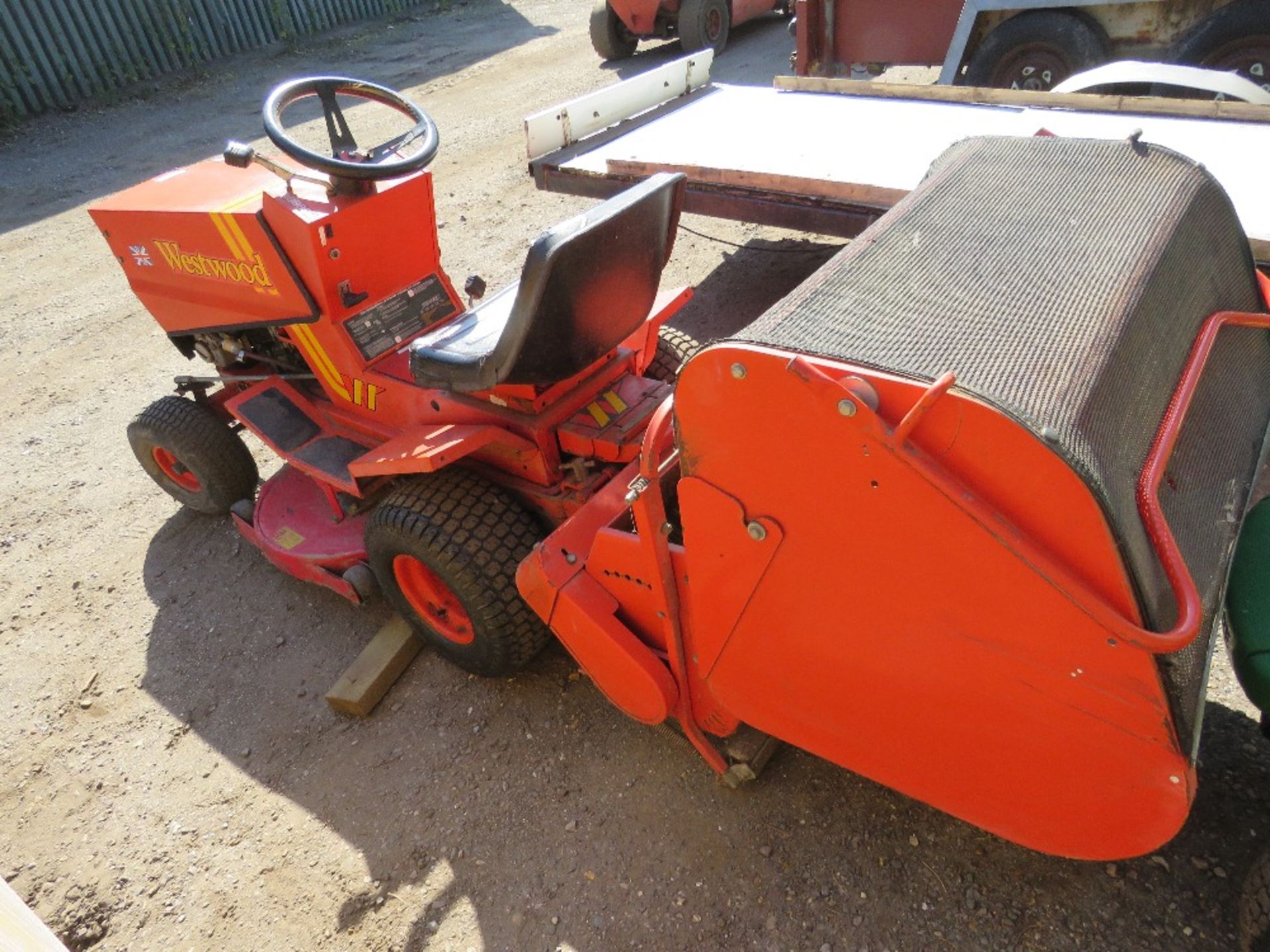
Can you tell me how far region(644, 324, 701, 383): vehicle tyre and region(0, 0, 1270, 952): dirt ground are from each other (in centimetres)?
111

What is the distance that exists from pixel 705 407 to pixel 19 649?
9.93 feet

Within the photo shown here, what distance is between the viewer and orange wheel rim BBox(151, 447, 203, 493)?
12.0 ft

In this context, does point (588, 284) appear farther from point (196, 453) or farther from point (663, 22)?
point (663, 22)

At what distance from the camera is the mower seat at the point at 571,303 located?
7.17 ft

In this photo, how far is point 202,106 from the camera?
972cm

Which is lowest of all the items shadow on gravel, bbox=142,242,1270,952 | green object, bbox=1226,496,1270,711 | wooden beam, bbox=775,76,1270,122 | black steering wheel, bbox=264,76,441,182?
shadow on gravel, bbox=142,242,1270,952

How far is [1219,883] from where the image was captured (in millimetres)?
2059

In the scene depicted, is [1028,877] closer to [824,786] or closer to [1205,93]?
[824,786]

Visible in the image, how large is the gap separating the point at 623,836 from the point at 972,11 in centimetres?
552

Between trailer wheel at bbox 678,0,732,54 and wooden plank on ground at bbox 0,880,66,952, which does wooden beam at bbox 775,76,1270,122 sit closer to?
trailer wheel at bbox 678,0,732,54

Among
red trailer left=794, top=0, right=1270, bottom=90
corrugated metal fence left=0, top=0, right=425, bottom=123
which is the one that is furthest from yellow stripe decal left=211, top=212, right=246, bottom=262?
corrugated metal fence left=0, top=0, right=425, bottom=123

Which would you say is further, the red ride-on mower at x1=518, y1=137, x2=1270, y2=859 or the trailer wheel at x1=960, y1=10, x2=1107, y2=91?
the trailer wheel at x1=960, y1=10, x2=1107, y2=91

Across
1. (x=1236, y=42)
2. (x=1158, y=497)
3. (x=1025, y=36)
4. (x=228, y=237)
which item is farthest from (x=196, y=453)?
(x=1236, y=42)

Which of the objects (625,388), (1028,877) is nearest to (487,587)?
(625,388)
